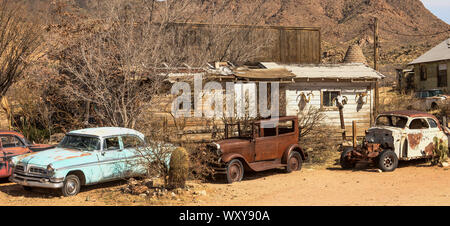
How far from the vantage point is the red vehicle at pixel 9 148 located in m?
11.3

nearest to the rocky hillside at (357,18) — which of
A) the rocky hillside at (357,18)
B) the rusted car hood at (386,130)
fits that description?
the rocky hillside at (357,18)

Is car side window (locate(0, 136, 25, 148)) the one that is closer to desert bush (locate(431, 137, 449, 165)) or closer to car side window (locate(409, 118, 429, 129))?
car side window (locate(409, 118, 429, 129))

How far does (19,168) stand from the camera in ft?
33.6

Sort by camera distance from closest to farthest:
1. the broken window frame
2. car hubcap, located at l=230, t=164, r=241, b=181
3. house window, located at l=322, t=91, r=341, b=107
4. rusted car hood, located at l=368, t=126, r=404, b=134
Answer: car hubcap, located at l=230, t=164, r=241, b=181, rusted car hood, located at l=368, t=126, r=404, b=134, the broken window frame, house window, located at l=322, t=91, r=341, b=107

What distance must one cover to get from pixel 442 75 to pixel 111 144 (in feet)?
102

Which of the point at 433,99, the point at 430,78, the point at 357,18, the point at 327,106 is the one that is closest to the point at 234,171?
the point at 327,106

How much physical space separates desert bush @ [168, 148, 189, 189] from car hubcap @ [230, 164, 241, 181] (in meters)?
2.01

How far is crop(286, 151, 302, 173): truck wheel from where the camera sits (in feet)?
43.8

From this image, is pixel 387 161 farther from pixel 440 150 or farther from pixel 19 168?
pixel 19 168

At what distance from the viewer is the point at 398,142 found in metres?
13.5

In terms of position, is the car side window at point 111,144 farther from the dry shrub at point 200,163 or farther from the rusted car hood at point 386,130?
the rusted car hood at point 386,130

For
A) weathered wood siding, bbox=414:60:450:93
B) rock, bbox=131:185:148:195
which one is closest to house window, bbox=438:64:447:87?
weathered wood siding, bbox=414:60:450:93

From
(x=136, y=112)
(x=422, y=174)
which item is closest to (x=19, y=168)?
(x=136, y=112)

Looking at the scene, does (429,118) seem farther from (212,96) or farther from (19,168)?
(19,168)
